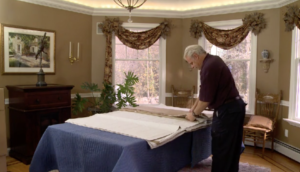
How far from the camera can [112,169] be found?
180cm

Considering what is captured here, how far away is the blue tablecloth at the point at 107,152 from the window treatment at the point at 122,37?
271cm

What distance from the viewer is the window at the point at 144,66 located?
5.10 metres

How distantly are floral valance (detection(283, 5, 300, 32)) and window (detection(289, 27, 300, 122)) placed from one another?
9 centimetres

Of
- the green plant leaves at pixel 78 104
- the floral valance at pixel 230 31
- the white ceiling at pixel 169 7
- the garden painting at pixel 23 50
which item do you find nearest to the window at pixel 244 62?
the floral valance at pixel 230 31

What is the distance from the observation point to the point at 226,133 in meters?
2.27

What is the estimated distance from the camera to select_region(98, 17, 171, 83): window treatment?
4902 millimetres

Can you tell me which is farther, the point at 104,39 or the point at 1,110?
the point at 104,39

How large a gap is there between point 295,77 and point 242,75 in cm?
97

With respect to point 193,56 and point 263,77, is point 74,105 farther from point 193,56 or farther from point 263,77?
point 263,77

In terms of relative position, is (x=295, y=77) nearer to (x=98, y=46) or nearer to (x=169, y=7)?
(x=169, y=7)

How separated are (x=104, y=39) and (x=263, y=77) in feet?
9.75

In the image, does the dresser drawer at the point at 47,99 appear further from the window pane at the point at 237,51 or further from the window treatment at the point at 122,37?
the window pane at the point at 237,51

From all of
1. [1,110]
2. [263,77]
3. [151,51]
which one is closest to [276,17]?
[263,77]

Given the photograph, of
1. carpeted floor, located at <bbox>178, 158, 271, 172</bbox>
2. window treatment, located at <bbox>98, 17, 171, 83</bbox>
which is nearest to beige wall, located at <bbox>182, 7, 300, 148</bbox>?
carpeted floor, located at <bbox>178, 158, 271, 172</bbox>
